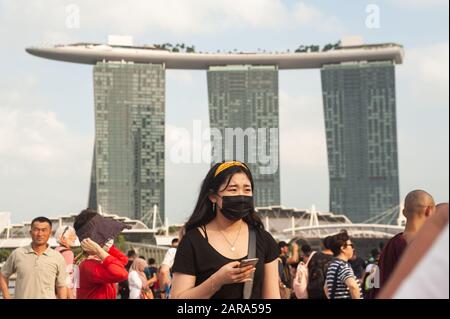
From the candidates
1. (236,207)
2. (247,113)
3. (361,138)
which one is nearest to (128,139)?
(247,113)

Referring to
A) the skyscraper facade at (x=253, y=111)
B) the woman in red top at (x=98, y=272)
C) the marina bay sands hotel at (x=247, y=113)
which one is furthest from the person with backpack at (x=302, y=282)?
the skyscraper facade at (x=253, y=111)

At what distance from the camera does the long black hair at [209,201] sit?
3064 millimetres

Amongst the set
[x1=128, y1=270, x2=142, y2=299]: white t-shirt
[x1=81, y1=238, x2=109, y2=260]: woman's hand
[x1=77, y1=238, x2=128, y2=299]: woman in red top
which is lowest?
[x1=128, y1=270, x2=142, y2=299]: white t-shirt

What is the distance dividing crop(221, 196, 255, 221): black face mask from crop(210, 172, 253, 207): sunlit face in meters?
0.02

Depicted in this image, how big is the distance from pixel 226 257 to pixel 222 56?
11321 centimetres

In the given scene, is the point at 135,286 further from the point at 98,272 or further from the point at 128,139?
the point at 128,139

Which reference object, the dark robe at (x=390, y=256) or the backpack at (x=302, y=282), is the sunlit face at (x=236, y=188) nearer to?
the dark robe at (x=390, y=256)

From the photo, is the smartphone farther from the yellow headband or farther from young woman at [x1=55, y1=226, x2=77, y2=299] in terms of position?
young woman at [x1=55, y1=226, x2=77, y2=299]

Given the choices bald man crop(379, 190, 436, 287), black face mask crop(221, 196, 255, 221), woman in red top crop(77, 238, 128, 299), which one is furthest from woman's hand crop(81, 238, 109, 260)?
bald man crop(379, 190, 436, 287)

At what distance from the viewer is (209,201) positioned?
3.11 metres

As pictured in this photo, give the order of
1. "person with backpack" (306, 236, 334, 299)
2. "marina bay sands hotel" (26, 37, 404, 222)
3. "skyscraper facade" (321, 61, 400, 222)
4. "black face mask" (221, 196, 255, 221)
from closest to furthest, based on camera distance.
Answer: "black face mask" (221, 196, 255, 221), "person with backpack" (306, 236, 334, 299), "marina bay sands hotel" (26, 37, 404, 222), "skyscraper facade" (321, 61, 400, 222)

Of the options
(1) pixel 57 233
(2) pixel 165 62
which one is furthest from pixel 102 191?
(1) pixel 57 233

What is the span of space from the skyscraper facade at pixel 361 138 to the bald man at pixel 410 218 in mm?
116048

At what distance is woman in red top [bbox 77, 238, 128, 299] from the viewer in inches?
168
